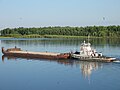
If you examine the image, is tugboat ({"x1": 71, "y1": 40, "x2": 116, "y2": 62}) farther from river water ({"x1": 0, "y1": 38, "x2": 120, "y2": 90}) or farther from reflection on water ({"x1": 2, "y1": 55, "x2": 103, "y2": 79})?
river water ({"x1": 0, "y1": 38, "x2": 120, "y2": 90})

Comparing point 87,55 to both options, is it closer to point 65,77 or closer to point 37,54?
point 37,54

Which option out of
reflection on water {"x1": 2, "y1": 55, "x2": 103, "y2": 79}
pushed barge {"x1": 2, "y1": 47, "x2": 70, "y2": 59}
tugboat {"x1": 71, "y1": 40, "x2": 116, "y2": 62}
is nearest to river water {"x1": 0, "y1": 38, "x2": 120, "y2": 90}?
reflection on water {"x1": 2, "y1": 55, "x2": 103, "y2": 79}

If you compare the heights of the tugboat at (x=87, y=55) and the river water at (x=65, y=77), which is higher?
the tugboat at (x=87, y=55)

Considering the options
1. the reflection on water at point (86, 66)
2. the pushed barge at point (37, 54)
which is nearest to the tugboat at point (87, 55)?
the reflection on water at point (86, 66)

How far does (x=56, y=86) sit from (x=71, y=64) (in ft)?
58.9

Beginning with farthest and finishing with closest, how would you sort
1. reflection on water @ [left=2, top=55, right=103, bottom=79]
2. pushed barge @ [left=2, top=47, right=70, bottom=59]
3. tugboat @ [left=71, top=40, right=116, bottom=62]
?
pushed barge @ [left=2, top=47, right=70, bottom=59], tugboat @ [left=71, top=40, right=116, bottom=62], reflection on water @ [left=2, top=55, right=103, bottom=79]

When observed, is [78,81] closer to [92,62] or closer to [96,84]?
[96,84]

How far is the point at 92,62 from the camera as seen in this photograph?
5212 centimetres

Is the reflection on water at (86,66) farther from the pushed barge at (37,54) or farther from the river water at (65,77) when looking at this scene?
the pushed barge at (37,54)

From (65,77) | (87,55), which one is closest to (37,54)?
(87,55)

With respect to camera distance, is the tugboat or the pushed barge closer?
the tugboat

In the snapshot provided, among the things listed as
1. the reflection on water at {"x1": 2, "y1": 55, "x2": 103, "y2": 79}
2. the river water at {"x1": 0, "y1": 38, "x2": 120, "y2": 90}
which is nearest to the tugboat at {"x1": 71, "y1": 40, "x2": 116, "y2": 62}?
the reflection on water at {"x1": 2, "y1": 55, "x2": 103, "y2": 79}

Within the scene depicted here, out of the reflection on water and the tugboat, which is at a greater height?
the tugboat

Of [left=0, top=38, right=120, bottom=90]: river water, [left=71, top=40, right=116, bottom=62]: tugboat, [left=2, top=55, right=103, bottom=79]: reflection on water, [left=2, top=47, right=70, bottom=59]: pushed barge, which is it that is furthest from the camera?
[left=2, top=47, right=70, bottom=59]: pushed barge
